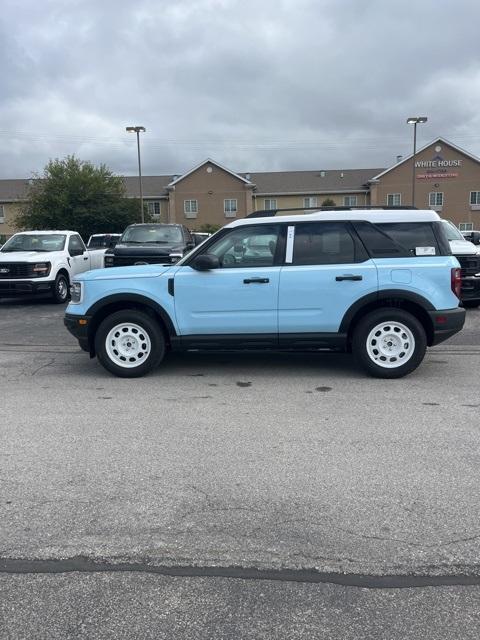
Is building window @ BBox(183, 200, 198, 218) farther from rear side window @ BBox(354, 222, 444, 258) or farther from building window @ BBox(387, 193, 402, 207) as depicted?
rear side window @ BBox(354, 222, 444, 258)

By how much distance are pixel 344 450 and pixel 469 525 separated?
1315 mm

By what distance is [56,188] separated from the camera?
3962 cm

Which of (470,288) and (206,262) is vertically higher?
(206,262)

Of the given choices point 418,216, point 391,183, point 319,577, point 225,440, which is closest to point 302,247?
point 418,216

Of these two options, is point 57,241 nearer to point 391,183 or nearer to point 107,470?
point 107,470

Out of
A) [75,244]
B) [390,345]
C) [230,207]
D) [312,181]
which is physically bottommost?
[390,345]

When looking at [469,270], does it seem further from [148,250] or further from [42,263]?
[42,263]

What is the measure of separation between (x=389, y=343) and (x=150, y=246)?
8.56 m

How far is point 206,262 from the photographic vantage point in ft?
22.0

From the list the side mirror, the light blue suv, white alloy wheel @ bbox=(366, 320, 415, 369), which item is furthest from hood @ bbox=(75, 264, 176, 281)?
white alloy wheel @ bbox=(366, 320, 415, 369)

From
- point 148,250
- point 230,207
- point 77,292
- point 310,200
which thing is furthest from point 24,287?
point 310,200

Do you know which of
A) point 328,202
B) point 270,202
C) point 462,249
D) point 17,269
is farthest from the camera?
point 270,202

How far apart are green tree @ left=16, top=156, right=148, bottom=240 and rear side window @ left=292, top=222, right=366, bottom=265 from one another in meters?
34.8

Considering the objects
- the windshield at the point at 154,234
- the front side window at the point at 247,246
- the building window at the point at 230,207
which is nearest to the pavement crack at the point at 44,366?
Result: the front side window at the point at 247,246
